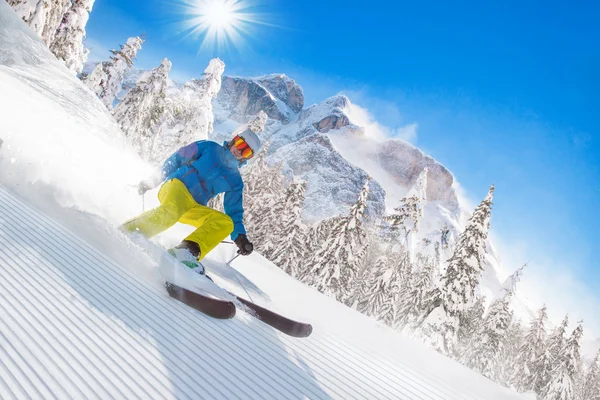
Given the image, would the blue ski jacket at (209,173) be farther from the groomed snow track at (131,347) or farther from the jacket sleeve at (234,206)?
the groomed snow track at (131,347)

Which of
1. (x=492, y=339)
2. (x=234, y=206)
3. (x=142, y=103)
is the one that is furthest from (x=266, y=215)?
(x=234, y=206)

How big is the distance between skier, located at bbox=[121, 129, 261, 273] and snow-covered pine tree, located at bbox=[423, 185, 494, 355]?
16534mm

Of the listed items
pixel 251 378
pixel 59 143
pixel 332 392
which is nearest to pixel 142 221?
pixel 251 378

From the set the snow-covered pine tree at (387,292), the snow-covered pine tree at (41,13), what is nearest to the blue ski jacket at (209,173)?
the snow-covered pine tree at (41,13)

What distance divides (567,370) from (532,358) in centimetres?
826

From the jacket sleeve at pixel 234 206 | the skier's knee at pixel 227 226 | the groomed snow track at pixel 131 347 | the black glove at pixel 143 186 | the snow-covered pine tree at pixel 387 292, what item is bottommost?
the groomed snow track at pixel 131 347

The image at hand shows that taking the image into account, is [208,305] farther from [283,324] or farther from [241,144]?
[241,144]

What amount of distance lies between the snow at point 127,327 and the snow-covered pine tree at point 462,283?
574 inches

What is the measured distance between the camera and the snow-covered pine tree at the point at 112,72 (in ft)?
79.5

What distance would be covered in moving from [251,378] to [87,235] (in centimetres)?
262

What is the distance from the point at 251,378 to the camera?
8.11 ft

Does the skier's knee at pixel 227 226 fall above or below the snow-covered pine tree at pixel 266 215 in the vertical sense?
below

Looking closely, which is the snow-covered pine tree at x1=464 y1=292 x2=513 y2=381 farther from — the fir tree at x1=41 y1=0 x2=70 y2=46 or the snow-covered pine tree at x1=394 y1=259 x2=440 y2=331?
the fir tree at x1=41 y1=0 x2=70 y2=46

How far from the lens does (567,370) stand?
2758cm
